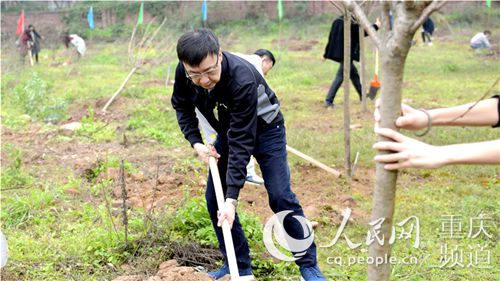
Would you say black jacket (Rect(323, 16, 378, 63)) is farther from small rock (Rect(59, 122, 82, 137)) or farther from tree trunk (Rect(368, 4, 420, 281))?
tree trunk (Rect(368, 4, 420, 281))

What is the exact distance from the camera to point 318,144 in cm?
639

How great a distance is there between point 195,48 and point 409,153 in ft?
4.43

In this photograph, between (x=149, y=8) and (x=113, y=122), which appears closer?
(x=113, y=122)

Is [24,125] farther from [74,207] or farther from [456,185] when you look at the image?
[456,185]

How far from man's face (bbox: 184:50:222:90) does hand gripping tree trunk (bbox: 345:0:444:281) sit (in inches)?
40.8

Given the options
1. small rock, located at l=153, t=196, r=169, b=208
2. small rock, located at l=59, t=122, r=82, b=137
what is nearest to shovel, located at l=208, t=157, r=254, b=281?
small rock, located at l=153, t=196, r=169, b=208

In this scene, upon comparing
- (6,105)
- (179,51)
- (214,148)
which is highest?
(179,51)

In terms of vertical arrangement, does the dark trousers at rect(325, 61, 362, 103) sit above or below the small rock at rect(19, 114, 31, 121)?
above

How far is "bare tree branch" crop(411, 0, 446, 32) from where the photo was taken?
151cm

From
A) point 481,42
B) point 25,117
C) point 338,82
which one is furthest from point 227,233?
point 481,42

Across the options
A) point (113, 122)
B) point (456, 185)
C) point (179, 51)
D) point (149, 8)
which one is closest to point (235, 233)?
point (179, 51)

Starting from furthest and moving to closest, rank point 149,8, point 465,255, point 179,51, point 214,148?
point 149,8 → point 465,255 → point 214,148 → point 179,51

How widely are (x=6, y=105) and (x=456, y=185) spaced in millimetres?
7531

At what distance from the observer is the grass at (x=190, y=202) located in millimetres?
3486
